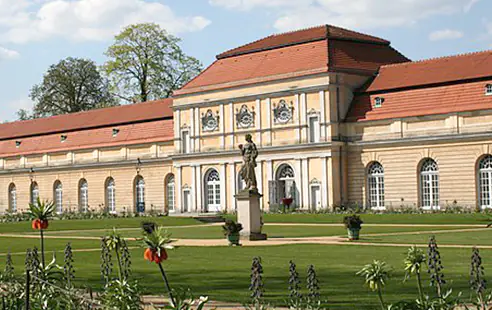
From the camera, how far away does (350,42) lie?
57500mm

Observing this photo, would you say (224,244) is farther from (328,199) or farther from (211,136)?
(211,136)

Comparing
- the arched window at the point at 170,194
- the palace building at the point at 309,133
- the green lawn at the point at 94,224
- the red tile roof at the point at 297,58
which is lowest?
the green lawn at the point at 94,224

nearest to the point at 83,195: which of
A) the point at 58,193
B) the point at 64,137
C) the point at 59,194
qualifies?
the point at 59,194

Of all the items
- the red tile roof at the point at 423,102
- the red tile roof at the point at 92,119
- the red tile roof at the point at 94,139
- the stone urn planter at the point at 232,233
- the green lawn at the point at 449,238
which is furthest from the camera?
the red tile roof at the point at 92,119

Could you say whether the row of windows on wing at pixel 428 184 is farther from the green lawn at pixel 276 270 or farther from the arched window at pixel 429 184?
the green lawn at pixel 276 270

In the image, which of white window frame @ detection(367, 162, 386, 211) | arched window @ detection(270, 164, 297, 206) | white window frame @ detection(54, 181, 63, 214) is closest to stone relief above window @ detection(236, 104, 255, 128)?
arched window @ detection(270, 164, 297, 206)

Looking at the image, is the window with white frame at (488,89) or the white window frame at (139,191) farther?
the white window frame at (139,191)

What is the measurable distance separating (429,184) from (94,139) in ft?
94.7

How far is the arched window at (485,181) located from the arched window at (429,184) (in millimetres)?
2623

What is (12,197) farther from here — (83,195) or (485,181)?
(485,181)

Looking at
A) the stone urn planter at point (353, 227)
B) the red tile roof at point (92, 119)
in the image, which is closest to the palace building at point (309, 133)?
the red tile roof at point (92, 119)

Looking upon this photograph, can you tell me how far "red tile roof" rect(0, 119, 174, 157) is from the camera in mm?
65875

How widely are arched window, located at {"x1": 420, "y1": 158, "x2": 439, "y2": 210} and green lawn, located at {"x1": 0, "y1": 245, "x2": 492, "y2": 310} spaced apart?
76.7 feet

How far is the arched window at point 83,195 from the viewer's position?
70750 millimetres
